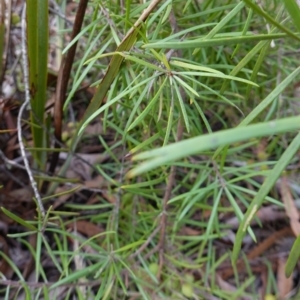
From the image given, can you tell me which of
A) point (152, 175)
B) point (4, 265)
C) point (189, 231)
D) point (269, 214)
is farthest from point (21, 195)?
point (269, 214)

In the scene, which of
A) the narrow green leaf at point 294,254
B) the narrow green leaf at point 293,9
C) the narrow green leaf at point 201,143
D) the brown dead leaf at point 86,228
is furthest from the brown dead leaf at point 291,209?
the narrow green leaf at point 201,143

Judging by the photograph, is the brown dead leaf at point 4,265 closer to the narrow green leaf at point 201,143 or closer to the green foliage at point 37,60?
the green foliage at point 37,60

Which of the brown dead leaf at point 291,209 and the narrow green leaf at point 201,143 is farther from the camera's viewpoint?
the brown dead leaf at point 291,209

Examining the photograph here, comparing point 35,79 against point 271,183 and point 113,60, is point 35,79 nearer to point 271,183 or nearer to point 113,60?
point 113,60

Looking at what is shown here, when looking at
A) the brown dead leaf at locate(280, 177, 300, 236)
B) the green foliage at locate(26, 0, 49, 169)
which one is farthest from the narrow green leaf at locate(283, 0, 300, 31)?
the brown dead leaf at locate(280, 177, 300, 236)

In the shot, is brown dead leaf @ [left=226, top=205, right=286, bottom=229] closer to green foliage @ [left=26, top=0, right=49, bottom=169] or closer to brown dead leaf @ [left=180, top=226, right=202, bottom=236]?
brown dead leaf @ [left=180, top=226, right=202, bottom=236]

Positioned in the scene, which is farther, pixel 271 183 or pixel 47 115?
pixel 47 115

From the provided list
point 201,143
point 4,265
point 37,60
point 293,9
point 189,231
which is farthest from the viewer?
point 189,231

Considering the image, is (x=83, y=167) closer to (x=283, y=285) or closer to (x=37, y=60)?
(x=37, y=60)

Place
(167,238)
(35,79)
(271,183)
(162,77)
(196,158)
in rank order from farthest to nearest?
1. (196,158)
2. (167,238)
3. (35,79)
4. (162,77)
5. (271,183)

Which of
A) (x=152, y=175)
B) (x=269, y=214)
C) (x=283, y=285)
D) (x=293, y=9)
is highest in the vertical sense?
(x=293, y=9)

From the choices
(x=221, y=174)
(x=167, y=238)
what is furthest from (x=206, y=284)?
(x=221, y=174)
